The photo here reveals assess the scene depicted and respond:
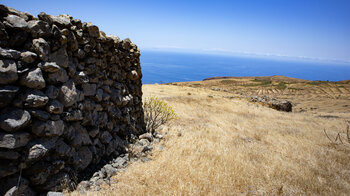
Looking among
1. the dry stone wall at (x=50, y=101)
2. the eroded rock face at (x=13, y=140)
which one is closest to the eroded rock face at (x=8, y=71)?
the dry stone wall at (x=50, y=101)

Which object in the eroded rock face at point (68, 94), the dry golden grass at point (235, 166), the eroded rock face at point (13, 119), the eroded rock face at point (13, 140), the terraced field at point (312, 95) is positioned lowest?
the terraced field at point (312, 95)

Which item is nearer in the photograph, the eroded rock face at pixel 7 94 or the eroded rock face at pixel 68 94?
the eroded rock face at pixel 7 94

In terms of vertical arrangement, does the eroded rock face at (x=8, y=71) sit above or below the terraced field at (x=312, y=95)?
above

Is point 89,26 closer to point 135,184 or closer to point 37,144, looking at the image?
point 37,144

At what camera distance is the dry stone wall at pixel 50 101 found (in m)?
2.76

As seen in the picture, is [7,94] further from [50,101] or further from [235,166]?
[235,166]

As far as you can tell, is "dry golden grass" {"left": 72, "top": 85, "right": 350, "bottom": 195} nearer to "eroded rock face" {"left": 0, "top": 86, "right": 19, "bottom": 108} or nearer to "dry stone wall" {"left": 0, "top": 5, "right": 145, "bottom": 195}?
"dry stone wall" {"left": 0, "top": 5, "right": 145, "bottom": 195}

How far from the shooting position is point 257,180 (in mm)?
4707

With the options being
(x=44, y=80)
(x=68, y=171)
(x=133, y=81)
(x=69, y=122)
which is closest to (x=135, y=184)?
(x=68, y=171)

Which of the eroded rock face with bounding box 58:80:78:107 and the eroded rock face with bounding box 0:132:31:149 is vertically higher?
the eroded rock face with bounding box 58:80:78:107

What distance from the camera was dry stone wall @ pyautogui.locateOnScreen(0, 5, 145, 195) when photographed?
9.07ft

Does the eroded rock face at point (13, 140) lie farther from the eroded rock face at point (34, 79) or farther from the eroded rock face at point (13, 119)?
the eroded rock face at point (34, 79)

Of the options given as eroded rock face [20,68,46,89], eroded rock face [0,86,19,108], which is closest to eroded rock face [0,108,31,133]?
eroded rock face [0,86,19,108]

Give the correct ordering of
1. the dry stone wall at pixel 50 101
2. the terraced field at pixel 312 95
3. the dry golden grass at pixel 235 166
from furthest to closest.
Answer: the terraced field at pixel 312 95 → the dry golden grass at pixel 235 166 → the dry stone wall at pixel 50 101
